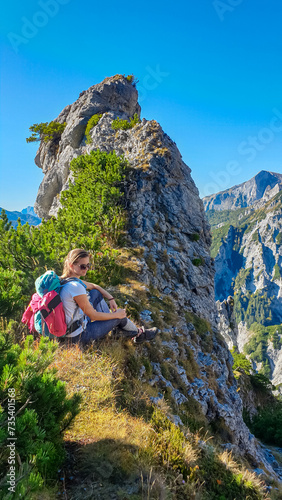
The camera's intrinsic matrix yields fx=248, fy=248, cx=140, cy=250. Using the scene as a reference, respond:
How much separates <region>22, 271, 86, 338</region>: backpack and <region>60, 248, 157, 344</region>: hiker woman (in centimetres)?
19

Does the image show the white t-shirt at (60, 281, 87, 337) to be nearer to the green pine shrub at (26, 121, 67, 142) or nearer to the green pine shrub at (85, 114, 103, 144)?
the green pine shrub at (85, 114, 103, 144)

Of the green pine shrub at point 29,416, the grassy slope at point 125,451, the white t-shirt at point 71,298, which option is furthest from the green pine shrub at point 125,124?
the green pine shrub at point 29,416

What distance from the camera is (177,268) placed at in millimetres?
14961

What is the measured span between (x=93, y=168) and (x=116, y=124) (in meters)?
14.5

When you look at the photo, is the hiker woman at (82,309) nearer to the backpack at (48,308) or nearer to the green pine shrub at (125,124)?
the backpack at (48,308)

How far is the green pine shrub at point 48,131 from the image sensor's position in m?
41.5

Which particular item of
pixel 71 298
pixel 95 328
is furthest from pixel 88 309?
pixel 95 328

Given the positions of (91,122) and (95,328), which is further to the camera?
(91,122)

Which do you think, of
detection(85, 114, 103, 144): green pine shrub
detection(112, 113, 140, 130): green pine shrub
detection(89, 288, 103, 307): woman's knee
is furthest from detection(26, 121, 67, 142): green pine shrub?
detection(89, 288, 103, 307): woman's knee

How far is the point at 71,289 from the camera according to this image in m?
→ 4.85

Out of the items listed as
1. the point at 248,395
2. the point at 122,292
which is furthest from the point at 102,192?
the point at 248,395

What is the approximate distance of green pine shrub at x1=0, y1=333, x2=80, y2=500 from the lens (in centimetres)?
193

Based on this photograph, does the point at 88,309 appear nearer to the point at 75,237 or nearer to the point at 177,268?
the point at 75,237

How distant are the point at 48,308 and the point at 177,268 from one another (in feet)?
36.3
